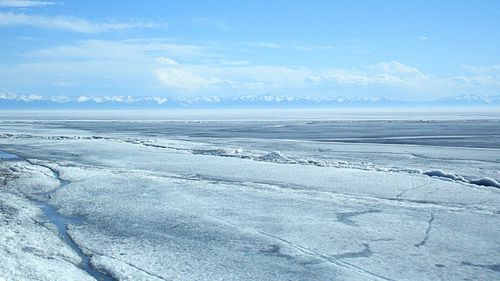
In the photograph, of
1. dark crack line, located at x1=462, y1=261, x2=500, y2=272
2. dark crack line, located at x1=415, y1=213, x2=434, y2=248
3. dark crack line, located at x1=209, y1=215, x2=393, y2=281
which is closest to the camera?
dark crack line, located at x1=209, y1=215, x2=393, y2=281

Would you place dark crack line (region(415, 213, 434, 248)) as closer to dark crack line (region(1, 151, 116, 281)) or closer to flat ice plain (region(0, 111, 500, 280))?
flat ice plain (region(0, 111, 500, 280))

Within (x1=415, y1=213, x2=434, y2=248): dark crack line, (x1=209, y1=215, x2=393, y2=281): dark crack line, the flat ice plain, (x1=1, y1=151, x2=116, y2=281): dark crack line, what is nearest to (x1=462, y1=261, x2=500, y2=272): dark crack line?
the flat ice plain

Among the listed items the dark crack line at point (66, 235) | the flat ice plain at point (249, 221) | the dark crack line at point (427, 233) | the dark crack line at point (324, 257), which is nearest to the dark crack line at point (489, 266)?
the flat ice plain at point (249, 221)

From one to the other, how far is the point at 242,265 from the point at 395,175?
6.90 meters

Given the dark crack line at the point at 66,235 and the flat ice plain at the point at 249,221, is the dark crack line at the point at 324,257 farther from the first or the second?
the dark crack line at the point at 66,235

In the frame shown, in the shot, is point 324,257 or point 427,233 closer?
point 324,257

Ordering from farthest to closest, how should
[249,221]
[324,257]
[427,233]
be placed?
[249,221] < [427,233] < [324,257]

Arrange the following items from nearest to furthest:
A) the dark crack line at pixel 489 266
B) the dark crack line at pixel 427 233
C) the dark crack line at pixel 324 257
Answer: the dark crack line at pixel 324 257 → the dark crack line at pixel 489 266 → the dark crack line at pixel 427 233

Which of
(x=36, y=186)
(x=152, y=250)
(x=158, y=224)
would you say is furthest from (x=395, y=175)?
(x=36, y=186)

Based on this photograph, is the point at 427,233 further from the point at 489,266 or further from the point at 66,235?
the point at 66,235

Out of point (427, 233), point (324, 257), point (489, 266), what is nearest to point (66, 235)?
point (324, 257)

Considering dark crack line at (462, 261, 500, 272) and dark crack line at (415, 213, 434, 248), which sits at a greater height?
dark crack line at (415, 213, 434, 248)

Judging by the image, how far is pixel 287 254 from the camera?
5.90 m

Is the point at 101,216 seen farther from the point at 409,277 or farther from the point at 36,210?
the point at 409,277
